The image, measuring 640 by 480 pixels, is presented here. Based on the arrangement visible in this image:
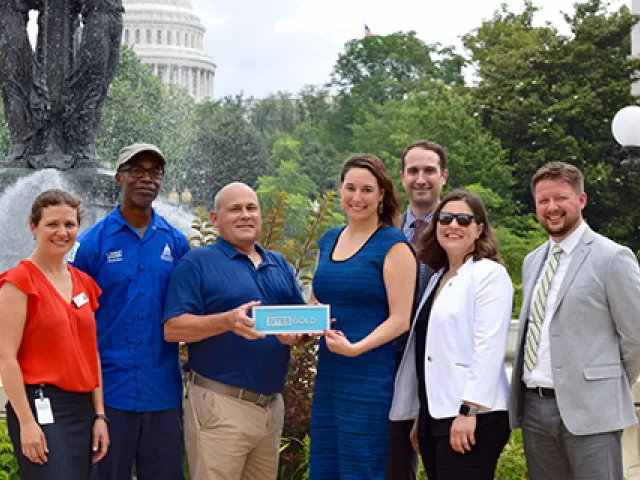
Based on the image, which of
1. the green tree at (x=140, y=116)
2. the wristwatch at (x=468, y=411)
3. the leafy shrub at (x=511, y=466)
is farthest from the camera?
the green tree at (x=140, y=116)

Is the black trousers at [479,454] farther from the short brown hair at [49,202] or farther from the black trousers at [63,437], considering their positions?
the short brown hair at [49,202]

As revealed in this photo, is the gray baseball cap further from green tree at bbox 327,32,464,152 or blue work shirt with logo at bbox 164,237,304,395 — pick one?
green tree at bbox 327,32,464,152

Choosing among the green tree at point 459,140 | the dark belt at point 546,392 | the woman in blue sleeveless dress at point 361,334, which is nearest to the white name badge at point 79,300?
the woman in blue sleeveless dress at point 361,334

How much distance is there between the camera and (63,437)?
4.56m

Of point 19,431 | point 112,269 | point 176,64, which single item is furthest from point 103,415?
point 176,64

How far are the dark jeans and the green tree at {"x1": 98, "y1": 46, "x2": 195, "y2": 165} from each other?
41.1 metres

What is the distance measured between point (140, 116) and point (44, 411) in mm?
49813

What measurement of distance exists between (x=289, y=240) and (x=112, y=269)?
214 cm

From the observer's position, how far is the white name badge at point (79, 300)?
4.60m

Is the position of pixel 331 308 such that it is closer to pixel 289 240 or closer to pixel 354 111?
pixel 289 240

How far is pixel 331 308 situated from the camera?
487cm

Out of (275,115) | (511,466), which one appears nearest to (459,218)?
(511,466)

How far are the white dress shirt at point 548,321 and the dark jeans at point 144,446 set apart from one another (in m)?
1.75

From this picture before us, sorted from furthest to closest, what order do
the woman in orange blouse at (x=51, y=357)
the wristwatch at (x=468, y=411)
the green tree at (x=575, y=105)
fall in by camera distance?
the green tree at (x=575, y=105), the wristwatch at (x=468, y=411), the woman in orange blouse at (x=51, y=357)
